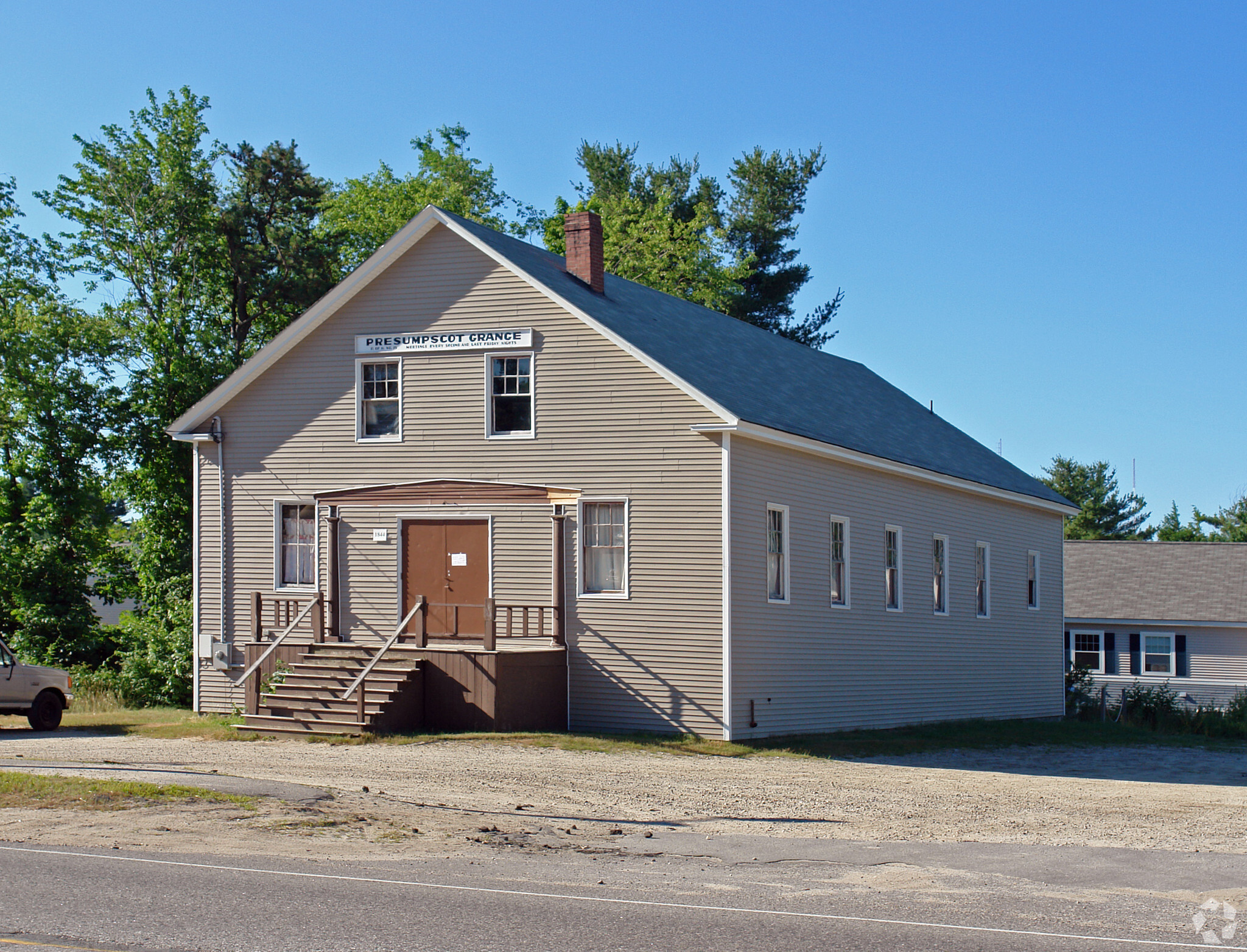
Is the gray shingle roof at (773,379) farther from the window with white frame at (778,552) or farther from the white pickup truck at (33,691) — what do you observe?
the white pickup truck at (33,691)

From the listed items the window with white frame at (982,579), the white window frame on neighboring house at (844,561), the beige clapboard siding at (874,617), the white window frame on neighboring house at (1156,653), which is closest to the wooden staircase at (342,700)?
the beige clapboard siding at (874,617)

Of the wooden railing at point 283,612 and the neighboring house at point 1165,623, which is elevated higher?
the wooden railing at point 283,612

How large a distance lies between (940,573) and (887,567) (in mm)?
2556

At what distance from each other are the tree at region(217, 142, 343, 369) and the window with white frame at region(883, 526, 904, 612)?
19.5m

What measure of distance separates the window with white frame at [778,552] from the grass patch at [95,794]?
34.9 ft

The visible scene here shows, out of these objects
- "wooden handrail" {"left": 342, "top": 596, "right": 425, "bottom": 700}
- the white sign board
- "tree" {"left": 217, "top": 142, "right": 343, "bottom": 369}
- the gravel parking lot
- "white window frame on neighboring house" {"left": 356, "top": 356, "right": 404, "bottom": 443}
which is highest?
"tree" {"left": 217, "top": 142, "right": 343, "bottom": 369}

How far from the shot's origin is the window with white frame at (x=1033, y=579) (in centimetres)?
3178

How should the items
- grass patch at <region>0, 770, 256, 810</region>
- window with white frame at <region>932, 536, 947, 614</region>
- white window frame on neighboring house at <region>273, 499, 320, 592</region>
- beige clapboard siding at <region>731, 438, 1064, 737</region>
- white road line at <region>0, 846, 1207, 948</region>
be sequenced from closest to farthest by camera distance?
white road line at <region>0, 846, 1207, 948</region> < grass patch at <region>0, 770, 256, 810</region> < beige clapboard siding at <region>731, 438, 1064, 737</region> < white window frame on neighboring house at <region>273, 499, 320, 592</region> < window with white frame at <region>932, 536, 947, 614</region>

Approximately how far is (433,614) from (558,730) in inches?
120

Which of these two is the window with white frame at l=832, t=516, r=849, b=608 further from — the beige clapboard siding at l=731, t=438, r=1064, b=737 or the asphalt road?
the asphalt road

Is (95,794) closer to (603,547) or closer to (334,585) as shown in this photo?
(334,585)

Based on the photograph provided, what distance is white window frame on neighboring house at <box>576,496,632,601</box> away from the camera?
2102cm

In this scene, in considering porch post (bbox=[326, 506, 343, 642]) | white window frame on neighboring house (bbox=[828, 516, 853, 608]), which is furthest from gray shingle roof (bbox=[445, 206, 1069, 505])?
porch post (bbox=[326, 506, 343, 642])

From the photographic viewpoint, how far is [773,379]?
25.6m
